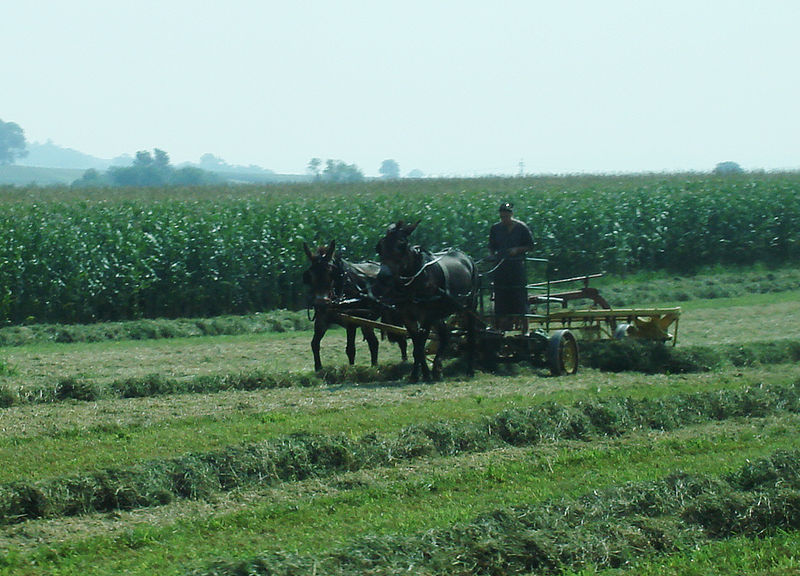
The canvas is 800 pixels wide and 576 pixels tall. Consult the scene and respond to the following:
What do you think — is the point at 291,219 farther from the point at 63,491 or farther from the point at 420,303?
the point at 63,491

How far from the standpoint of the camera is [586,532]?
757 cm

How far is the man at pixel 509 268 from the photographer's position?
16312mm

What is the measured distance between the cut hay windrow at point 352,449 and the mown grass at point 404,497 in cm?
33

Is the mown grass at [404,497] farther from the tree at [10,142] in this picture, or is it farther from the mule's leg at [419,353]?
the tree at [10,142]

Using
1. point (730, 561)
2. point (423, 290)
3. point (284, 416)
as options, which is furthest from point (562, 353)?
point (730, 561)

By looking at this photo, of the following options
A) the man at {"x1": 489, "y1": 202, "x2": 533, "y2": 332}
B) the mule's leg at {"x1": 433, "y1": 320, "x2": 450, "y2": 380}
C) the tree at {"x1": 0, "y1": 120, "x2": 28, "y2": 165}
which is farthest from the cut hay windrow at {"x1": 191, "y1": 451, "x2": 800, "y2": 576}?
the tree at {"x1": 0, "y1": 120, "x2": 28, "y2": 165}

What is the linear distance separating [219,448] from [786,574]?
520 cm

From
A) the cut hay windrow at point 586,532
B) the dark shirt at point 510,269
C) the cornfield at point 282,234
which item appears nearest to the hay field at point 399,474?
the cut hay windrow at point 586,532

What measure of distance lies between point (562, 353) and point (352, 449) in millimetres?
6632

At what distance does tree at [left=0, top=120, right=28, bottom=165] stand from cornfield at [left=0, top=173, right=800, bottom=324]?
14644cm

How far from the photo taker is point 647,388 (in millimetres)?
13859

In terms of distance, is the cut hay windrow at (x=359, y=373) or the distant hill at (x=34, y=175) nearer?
the cut hay windrow at (x=359, y=373)

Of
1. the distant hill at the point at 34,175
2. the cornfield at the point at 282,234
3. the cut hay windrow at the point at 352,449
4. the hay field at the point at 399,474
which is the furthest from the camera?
the distant hill at the point at 34,175

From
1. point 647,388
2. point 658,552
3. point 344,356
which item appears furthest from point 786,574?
point 344,356
